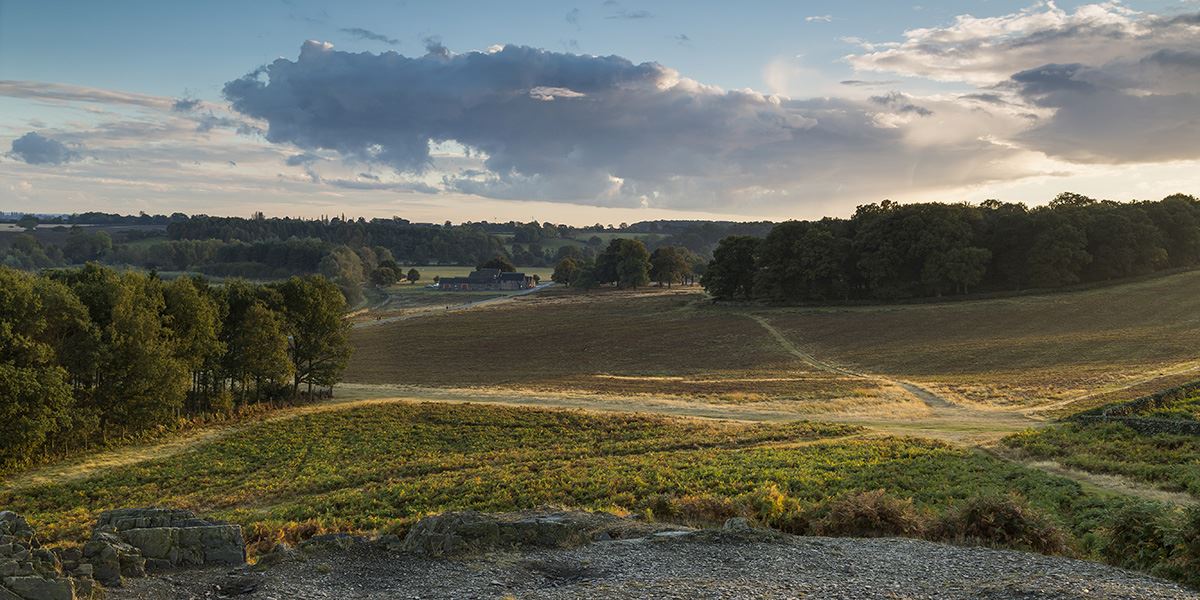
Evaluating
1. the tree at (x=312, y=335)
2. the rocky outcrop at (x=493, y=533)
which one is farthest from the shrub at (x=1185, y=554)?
the tree at (x=312, y=335)

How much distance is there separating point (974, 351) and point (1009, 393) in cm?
1852

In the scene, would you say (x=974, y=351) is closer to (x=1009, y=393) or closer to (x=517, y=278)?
(x=1009, y=393)

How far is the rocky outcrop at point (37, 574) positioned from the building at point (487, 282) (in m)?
157

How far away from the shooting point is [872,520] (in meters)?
19.0

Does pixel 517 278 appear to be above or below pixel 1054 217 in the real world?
below

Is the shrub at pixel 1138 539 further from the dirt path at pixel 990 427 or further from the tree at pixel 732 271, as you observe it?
the tree at pixel 732 271

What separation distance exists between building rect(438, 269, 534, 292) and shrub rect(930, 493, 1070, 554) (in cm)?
15657

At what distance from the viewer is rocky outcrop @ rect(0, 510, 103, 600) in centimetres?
1271

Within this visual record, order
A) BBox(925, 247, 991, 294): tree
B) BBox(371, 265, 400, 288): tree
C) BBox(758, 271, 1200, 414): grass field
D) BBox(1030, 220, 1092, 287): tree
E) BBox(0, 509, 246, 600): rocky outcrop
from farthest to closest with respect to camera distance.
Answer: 1. BBox(371, 265, 400, 288): tree
2. BBox(925, 247, 991, 294): tree
3. BBox(1030, 220, 1092, 287): tree
4. BBox(758, 271, 1200, 414): grass field
5. BBox(0, 509, 246, 600): rocky outcrop

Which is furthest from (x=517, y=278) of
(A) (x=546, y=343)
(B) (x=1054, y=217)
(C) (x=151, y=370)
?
(C) (x=151, y=370)

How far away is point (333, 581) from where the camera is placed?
1540cm

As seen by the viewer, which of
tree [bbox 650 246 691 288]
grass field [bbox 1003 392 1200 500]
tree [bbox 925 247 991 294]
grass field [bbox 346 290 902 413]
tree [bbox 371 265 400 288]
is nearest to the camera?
grass field [bbox 1003 392 1200 500]

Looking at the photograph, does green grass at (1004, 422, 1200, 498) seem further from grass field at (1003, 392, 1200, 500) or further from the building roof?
the building roof

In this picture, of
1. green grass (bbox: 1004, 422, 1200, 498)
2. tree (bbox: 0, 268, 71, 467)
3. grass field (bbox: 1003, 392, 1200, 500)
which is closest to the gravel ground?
grass field (bbox: 1003, 392, 1200, 500)
